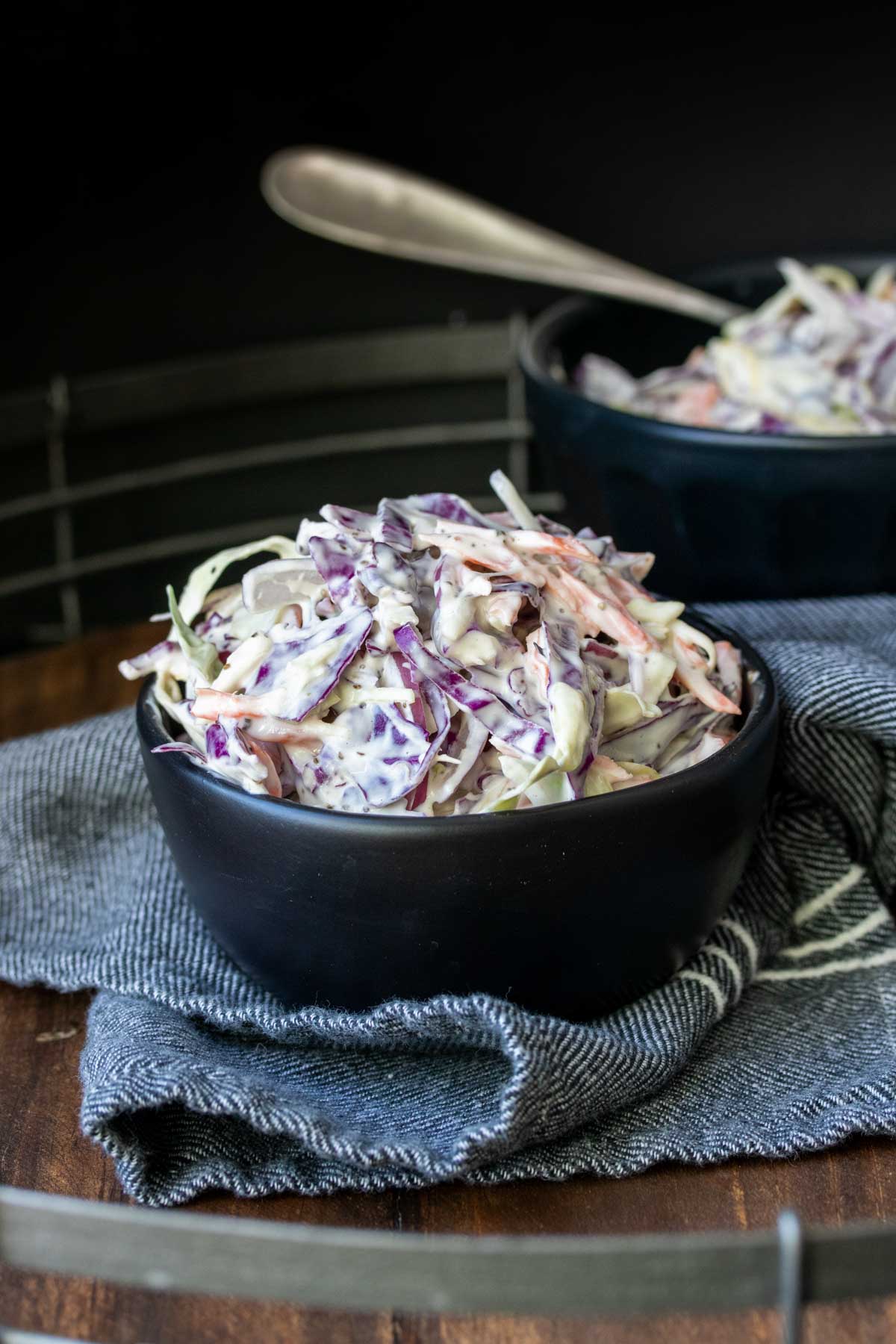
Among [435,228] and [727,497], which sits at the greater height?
[435,228]

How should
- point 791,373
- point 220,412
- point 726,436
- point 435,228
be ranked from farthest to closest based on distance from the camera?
point 220,412
point 435,228
point 791,373
point 726,436

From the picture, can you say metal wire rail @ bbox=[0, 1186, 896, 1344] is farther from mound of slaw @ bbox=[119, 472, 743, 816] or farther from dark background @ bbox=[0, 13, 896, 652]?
dark background @ bbox=[0, 13, 896, 652]

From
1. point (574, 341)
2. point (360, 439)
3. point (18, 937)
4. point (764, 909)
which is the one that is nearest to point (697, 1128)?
point (764, 909)

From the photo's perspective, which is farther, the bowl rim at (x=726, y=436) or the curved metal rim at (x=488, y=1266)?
the bowl rim at (x=726, y=436)

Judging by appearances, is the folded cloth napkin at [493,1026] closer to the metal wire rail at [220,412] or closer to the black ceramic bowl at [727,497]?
the black ceramic bowl at [727,497]

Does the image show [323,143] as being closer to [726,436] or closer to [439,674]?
[726,436]

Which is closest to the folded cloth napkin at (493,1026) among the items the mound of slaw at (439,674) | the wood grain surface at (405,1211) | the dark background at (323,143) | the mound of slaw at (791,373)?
the wood grain surface at (405,1211)

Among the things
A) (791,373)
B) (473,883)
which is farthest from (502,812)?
(791,373)

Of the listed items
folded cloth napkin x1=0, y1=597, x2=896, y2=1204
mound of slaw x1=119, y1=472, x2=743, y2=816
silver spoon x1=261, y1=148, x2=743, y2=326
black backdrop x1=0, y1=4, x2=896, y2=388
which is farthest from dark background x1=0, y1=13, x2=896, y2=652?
mound of slaw x1=119, y1=472, x2=743, y2=816

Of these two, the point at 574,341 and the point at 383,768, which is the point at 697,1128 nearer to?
the point at 383,768
